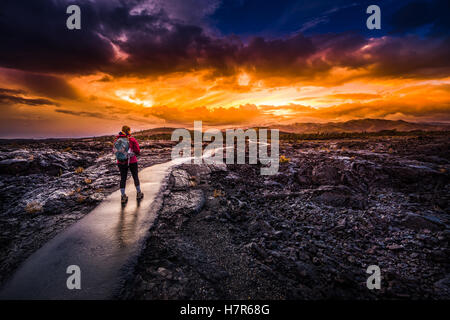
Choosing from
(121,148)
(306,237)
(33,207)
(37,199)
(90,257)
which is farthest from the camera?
(37,199)

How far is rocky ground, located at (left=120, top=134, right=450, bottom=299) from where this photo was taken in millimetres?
3955

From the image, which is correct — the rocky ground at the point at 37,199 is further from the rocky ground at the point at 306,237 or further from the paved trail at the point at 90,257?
the rocky ground at the point at 306,237

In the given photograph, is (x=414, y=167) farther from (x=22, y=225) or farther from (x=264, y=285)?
(x=22, y=225)

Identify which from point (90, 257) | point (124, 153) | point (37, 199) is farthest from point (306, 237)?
point (37, 199)

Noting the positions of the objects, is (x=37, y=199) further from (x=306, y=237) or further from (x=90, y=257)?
(x=306, y=237)

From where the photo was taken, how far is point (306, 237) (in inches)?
240

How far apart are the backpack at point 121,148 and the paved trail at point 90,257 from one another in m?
2.07

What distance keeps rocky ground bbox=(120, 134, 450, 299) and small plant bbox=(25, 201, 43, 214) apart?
14.5ft

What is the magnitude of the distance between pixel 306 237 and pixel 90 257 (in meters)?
6.43

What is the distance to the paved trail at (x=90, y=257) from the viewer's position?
3.41 meters

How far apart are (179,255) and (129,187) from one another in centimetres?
587

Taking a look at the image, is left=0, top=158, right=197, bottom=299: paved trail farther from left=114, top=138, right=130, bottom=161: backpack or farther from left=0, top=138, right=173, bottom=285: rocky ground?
left=114, top=138, right=130, bottom=161: backpack

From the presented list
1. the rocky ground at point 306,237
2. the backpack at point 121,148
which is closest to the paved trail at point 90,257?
the rocky ground at point 306,237
